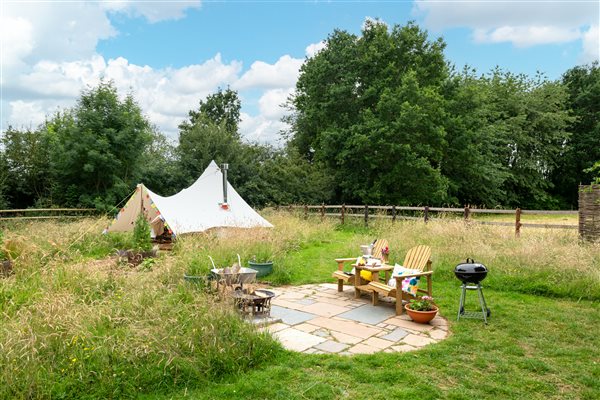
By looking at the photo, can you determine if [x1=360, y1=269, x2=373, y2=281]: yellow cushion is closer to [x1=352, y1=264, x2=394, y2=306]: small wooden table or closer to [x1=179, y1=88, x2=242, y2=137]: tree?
[x1=352, y1=264, x2=394, y2=306]: small wooden table

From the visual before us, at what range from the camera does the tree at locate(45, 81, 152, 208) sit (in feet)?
43.6

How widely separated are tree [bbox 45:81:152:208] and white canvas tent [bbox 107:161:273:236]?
3439 mm

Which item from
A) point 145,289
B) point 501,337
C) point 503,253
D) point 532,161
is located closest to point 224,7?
point 145,289

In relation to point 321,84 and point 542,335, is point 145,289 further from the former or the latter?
point 321,84

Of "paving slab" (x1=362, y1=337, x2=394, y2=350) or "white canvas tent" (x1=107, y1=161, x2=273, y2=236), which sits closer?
"paving slab" (x1=362, y1=337, x2=394, y2=350)

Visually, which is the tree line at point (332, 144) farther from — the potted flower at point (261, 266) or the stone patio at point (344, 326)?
the stone patio at point (344, 326)

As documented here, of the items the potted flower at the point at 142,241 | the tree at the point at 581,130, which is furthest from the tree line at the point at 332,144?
the potted flower at the point at 142,241

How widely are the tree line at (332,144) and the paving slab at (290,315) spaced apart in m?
10.2

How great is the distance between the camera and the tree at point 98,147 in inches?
523

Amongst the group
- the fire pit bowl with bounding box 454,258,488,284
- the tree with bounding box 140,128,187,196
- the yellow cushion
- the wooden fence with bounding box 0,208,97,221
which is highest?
the tree with bounding box 140,128,187,196

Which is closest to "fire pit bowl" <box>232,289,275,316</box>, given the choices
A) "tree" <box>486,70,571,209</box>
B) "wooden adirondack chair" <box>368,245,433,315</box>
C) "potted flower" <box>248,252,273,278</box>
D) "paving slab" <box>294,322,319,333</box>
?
"paving slab" <box>294,322,319,333</box>

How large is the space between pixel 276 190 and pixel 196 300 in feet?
43.6

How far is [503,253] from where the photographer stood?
7.08 metres

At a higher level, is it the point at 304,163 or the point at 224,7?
the point at 224,7
